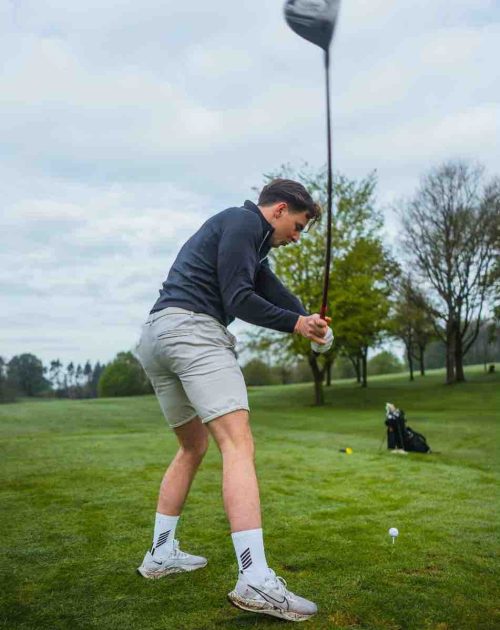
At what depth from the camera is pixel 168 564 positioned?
3.64m

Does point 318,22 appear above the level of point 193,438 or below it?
above

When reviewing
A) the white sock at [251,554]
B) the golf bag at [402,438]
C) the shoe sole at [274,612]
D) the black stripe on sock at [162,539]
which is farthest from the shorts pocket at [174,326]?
the golf bag at [402,438]

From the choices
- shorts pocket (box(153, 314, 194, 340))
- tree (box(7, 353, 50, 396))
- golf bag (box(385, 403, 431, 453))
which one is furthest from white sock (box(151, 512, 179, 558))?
tree (box(7, 353, 50, 396))

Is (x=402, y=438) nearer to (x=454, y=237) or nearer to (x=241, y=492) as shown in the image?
(x=241, y=492)

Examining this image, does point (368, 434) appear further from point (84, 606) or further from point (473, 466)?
point (84, 606)

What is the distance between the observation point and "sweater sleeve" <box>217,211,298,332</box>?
327cm

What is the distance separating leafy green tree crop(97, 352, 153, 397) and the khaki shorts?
54309 mm

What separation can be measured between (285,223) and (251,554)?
72.2 inches

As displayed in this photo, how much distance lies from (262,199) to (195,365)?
108 cm

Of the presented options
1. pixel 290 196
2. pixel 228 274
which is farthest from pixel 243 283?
pixel 290 196

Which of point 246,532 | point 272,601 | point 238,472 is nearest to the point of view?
point 272,601

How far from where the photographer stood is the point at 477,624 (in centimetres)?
286

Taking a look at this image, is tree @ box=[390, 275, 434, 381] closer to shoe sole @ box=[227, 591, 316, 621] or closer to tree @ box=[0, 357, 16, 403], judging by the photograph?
shoe sole @ box=[227, 591, 316, 621]

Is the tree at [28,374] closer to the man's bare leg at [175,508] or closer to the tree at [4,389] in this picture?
the tree at [4,389]
